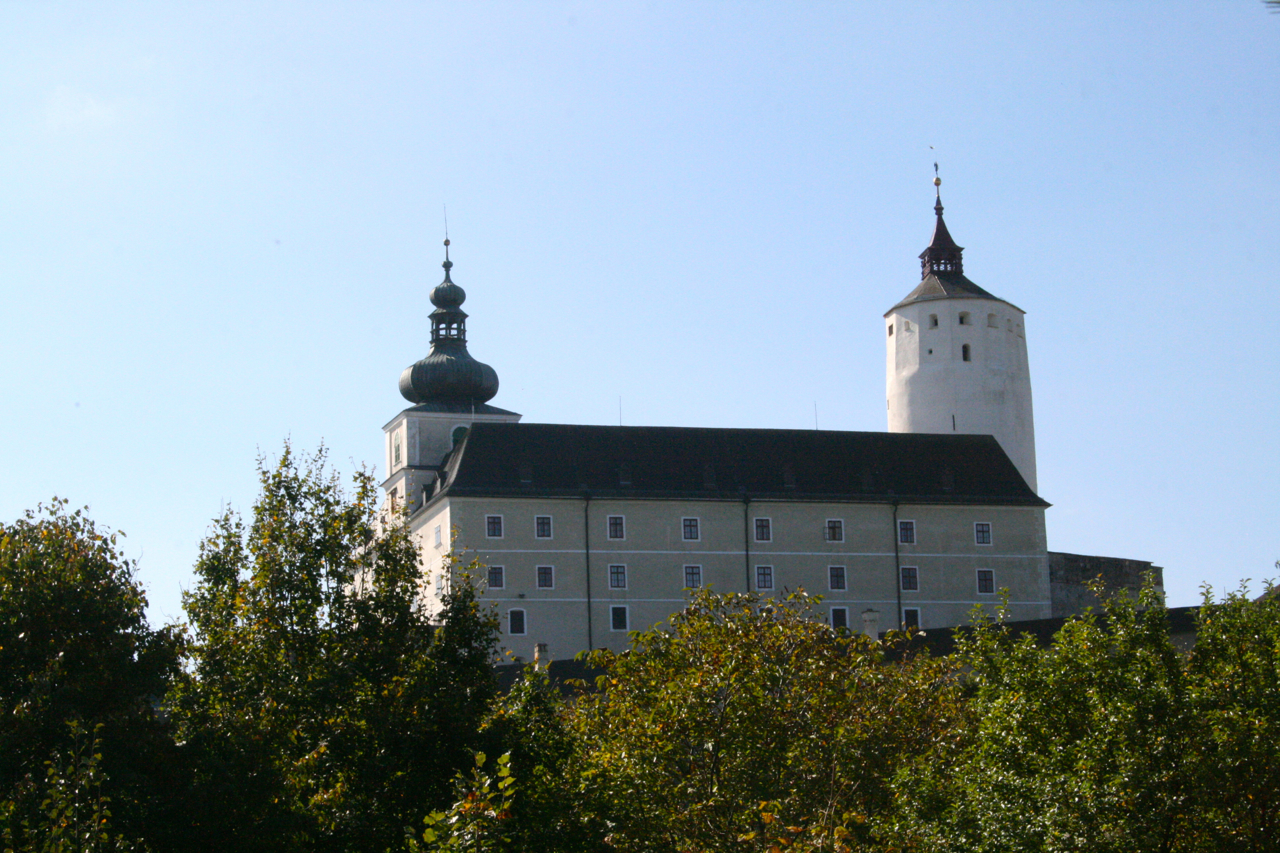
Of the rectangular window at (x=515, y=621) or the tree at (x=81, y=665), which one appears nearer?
the tree at (x=81, y=665)

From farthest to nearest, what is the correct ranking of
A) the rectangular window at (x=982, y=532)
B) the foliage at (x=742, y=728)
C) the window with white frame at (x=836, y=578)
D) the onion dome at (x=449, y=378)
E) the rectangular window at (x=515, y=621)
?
1. the onion dome at (x=449, y=378)
2. the rectangular window at (x=982, y=532)
3. the window with white frame at (x=836, y=578)
4. the rectangular window at (x=515, y=621)
5. the foliage at (x=742, y=728)

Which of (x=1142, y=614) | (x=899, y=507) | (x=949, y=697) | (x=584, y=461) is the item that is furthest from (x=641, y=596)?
(x=1142, y=614)

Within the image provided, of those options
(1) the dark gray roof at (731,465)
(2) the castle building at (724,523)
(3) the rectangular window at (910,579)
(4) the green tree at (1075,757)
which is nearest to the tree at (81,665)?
(4) the green tree at (1075,757)

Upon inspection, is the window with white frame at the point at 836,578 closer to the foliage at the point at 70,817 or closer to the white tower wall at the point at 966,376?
the white tower wall at the point at 966,376

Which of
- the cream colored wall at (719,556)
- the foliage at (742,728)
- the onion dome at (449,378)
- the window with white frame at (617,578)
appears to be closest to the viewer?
the foliage at (742,728)

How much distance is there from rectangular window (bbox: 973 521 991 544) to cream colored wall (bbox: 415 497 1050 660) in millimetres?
178

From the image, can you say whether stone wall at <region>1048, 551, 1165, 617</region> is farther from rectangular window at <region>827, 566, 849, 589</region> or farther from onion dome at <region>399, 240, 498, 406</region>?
onion dome at <region>399, 240, 498, 406</region>

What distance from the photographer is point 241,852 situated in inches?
758

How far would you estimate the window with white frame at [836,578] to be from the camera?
6356 centimetres

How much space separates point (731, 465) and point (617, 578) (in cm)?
715

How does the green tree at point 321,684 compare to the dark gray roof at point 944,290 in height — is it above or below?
below

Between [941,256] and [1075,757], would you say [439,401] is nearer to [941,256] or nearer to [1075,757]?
[941,256]

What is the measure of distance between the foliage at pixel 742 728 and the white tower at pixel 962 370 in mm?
48855

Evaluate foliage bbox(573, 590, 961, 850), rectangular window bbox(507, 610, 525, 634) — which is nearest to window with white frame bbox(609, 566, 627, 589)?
rectangular window bbox(507, 610, 525, 634)
